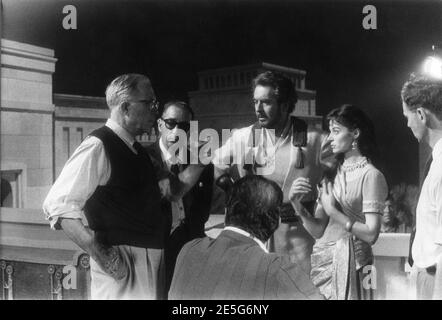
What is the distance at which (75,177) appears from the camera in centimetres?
166

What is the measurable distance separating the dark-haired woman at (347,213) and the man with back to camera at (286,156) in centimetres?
4

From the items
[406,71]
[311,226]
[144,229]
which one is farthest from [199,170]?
[406,71]

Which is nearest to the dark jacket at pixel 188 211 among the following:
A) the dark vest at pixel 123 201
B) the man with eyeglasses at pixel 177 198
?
the man with eyeglasses at pixel 177 198

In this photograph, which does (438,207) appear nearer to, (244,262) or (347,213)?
(347,213)

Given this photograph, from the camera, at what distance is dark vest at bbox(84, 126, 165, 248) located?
1.73 metres

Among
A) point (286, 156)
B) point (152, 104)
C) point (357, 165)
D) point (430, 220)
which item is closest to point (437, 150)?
point (430, 220)

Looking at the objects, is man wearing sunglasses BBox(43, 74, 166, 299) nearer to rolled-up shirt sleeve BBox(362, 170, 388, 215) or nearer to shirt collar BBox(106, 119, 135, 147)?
shirt collar BBox(106, 119, 135, 147)

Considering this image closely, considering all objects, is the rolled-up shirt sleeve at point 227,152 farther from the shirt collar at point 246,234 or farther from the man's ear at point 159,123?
the shirt collar at point 246,234

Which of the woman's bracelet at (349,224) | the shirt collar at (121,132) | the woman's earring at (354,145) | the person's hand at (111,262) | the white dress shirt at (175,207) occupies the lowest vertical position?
the person's hand at (111,262)

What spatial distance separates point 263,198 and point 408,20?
123 cm

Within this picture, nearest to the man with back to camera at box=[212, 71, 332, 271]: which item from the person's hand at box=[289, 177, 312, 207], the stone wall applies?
the person's hand at box=[289, 177, 312, 207]

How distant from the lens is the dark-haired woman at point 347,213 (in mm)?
1916

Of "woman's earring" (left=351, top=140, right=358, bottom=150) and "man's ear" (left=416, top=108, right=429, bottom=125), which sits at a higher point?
"man's ear" (left=416, top=108, right=429, bottom=125)

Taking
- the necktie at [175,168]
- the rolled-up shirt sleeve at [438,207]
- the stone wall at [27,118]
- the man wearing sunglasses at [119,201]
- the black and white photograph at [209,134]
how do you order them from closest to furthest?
1. the rolled-up shirt sleeve at [438,207]
2. the man wearing sunglasses at [119,201]
3. the black and white photograph at [209,134]
4. the necktie at [175,168]
5. the stone wall at [27,118]
